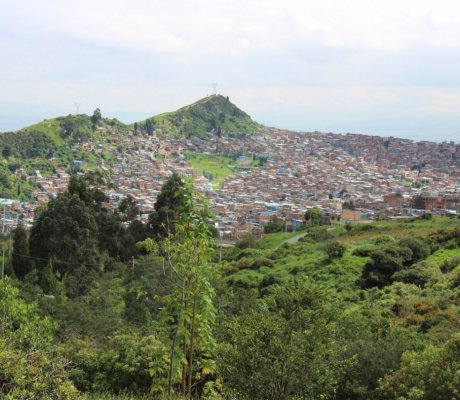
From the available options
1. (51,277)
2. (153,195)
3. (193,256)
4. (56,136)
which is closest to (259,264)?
(51,277)

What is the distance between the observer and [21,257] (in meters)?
22.5

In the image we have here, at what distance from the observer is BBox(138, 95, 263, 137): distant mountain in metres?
110

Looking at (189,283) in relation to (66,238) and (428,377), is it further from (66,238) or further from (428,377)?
(66,238)

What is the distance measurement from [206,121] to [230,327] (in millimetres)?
111490

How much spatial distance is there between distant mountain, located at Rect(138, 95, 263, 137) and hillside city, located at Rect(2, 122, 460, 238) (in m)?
2.08

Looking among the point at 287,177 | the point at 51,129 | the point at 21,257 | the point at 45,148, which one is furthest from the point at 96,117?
the point at 21,257

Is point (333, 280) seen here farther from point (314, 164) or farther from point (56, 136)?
point (314, 164)

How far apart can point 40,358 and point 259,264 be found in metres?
19.2

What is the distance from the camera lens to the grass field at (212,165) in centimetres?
9188

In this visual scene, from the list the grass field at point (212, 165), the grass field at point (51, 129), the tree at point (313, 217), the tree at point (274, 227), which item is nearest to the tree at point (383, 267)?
the tree at point (313, 217)

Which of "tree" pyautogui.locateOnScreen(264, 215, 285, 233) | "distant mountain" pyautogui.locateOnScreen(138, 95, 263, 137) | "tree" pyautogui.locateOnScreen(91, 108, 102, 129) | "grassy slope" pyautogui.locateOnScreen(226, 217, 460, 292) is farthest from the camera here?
"distant mountain" pyautogui.locateOnScreen(138, 95, 263, 137)

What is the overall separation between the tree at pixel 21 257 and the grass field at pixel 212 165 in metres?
63.8

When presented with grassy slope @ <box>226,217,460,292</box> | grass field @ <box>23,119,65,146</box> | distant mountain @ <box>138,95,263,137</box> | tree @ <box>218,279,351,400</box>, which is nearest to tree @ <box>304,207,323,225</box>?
grassy slope @ <box>226,217,460,292</box>

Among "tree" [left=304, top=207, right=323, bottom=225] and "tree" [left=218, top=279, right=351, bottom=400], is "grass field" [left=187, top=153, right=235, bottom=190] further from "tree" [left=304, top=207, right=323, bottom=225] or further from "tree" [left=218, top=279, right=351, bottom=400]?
"tree" [left=218, top=279, right=351, bottom=400]
